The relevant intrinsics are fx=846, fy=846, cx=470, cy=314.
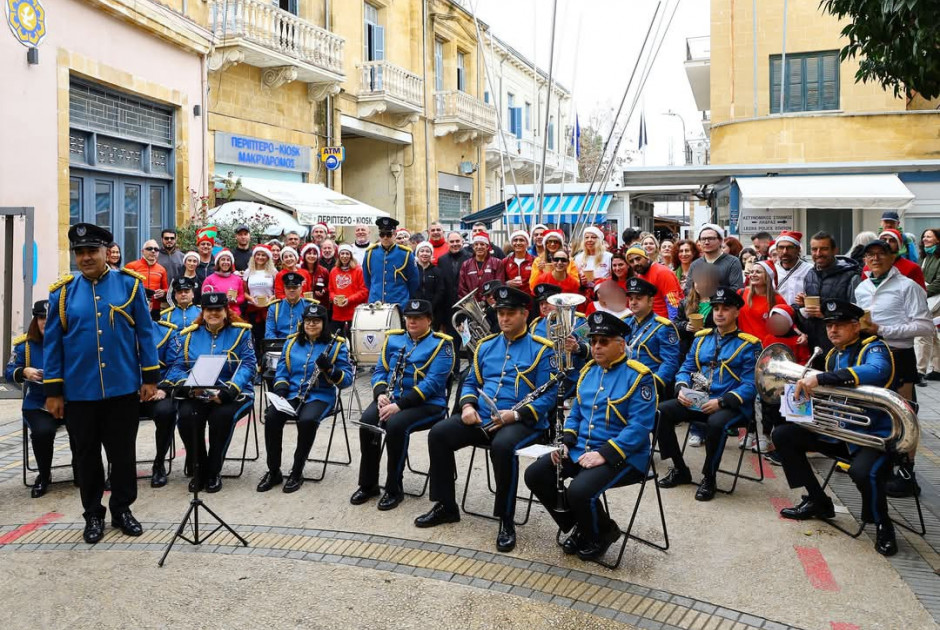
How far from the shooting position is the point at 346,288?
11.2 m

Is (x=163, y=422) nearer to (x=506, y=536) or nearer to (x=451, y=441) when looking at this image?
(x=451, y=441)

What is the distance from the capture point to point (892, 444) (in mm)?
5148

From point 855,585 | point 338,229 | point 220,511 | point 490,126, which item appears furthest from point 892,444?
point 490,126

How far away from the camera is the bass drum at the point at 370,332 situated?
30.7 ft

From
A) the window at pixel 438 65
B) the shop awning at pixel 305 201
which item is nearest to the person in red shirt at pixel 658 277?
the shop awning at pixel 305 201

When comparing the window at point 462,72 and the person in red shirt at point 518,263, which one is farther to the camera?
the window at point 462,72

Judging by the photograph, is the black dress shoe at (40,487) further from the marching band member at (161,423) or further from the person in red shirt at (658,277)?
the person in red shirt at (658,277)

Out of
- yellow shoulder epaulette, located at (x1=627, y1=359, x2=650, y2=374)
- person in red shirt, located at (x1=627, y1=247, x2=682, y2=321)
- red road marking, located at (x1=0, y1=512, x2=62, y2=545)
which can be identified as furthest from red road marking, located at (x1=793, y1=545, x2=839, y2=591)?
red road marking, located at (x1=0, y1=512, x2=62, y2=545)

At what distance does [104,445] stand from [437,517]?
230cm

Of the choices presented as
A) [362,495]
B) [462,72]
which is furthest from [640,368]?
[462,72]

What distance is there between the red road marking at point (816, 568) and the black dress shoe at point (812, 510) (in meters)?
0.52

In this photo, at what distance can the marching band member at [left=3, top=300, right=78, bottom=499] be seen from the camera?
6.57 metres

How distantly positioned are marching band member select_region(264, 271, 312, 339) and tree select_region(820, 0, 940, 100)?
5465 millimetres

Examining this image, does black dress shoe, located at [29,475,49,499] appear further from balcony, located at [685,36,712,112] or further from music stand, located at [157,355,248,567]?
balcony, located at [685,36,712,112]
